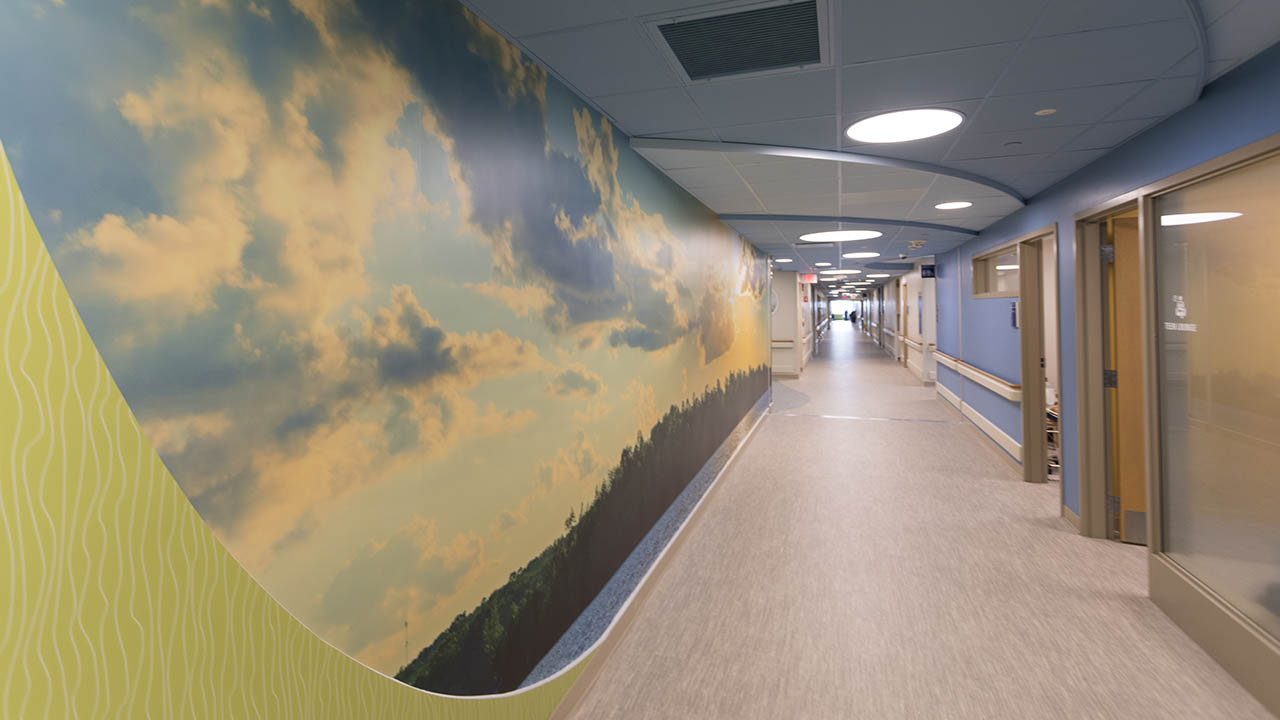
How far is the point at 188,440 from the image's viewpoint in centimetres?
110

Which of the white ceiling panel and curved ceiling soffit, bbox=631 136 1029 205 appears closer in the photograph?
the white ceiling panel

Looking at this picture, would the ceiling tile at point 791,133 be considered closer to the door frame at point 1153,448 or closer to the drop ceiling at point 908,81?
the drop ceiling at point 908,81

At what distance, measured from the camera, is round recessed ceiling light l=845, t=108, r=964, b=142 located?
9.57ft

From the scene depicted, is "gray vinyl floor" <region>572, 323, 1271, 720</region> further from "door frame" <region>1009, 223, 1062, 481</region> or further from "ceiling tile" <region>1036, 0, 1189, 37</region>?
"ceiling tile" <region>1036, 0, 1189, 37</region>

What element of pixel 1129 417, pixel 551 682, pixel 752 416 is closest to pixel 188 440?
pixel 551 682

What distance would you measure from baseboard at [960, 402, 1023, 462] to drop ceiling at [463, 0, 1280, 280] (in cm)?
283

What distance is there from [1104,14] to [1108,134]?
1753 millimetres

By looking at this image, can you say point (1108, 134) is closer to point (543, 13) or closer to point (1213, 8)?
point (1213, 8)

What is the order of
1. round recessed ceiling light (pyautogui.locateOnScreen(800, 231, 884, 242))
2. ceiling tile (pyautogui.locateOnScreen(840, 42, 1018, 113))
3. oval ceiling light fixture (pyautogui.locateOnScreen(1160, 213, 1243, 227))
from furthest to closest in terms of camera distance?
round recessed ceiling light (pyautogui.locateOnScreen(800, 231, 884, 242)), oval ceiling light fixture (pyautogui.locateOnScreen(1160, 213, 1243, 227)), ceiling tile (pyautogui.locateOnScreen(840, 42, 1018, 113))

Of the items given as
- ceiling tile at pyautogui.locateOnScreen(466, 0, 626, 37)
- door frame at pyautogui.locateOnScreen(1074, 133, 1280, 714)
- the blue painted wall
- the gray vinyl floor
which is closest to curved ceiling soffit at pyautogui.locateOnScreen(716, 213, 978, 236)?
the blue painted wall

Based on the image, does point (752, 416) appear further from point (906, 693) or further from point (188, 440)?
point (188, 440)

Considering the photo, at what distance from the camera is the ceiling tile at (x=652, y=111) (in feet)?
8.90

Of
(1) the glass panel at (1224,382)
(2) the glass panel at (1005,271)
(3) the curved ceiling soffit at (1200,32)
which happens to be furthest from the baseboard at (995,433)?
(3) the curved ceiling soffit at (1200,32)

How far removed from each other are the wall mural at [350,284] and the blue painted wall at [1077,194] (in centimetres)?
276
